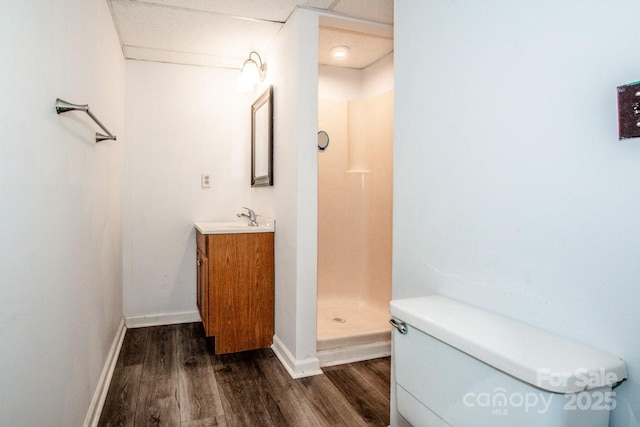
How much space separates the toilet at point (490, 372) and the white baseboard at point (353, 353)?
1162 mm

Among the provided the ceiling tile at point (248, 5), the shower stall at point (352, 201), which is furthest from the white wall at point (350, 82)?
the ceiling tile at point (248, 5)

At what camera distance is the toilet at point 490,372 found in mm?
708

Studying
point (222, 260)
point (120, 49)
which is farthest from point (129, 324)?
point (120, 49)

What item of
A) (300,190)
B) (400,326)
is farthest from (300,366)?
(400,326)

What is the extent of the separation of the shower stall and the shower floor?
160 millimetres

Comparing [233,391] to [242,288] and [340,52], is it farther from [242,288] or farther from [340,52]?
[340,52]

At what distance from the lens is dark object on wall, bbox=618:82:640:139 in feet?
2.26

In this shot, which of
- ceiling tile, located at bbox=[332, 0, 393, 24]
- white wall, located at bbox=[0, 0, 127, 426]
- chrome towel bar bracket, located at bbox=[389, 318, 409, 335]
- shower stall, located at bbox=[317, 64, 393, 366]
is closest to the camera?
white wall, located at bbox=[0, 0, 127, 426]

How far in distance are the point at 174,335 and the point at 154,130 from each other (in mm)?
1542

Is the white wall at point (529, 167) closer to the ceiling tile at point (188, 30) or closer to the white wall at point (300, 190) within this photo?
the white wall at point (300, 190)

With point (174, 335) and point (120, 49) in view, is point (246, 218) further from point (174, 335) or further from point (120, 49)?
point (120, 49)

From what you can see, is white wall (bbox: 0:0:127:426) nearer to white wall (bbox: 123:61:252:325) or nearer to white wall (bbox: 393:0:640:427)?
white wall (bbox: 123:61:252:325)

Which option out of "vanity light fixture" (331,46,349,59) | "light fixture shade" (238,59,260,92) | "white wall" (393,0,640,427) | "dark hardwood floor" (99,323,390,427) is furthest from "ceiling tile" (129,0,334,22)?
"dark hardwood floor" (99,323,390,427)

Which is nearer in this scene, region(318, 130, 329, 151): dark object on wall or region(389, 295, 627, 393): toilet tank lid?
region(389, 295, 627, 393): toilet tank lid
